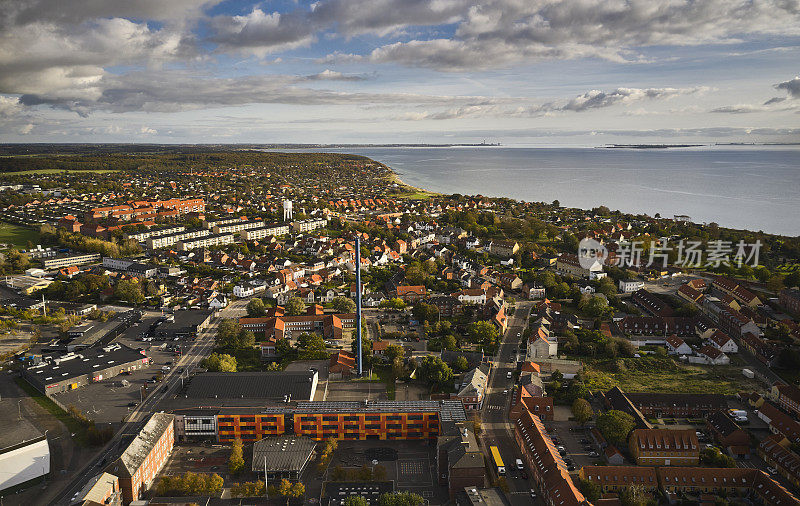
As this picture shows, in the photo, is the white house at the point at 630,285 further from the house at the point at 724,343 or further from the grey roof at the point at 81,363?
the grey roof at the point at 81,363

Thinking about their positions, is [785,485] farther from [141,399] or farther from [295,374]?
[141,399]

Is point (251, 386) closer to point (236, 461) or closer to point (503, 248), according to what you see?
point (236, 461)

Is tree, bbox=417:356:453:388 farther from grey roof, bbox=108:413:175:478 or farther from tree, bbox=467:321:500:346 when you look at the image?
grey roof, bbox=108:413:175:478

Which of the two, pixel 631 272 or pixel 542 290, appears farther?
pixel 631 272

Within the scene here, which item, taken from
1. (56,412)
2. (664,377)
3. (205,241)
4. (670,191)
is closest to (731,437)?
(664,377)

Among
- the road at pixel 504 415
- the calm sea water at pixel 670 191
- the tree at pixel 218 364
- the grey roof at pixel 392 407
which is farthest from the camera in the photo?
the calm sea water at pixel 670 191

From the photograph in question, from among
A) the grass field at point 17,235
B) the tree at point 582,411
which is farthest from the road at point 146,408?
the grass field at point 17,235

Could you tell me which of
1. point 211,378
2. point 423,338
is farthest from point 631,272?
point 211,378
